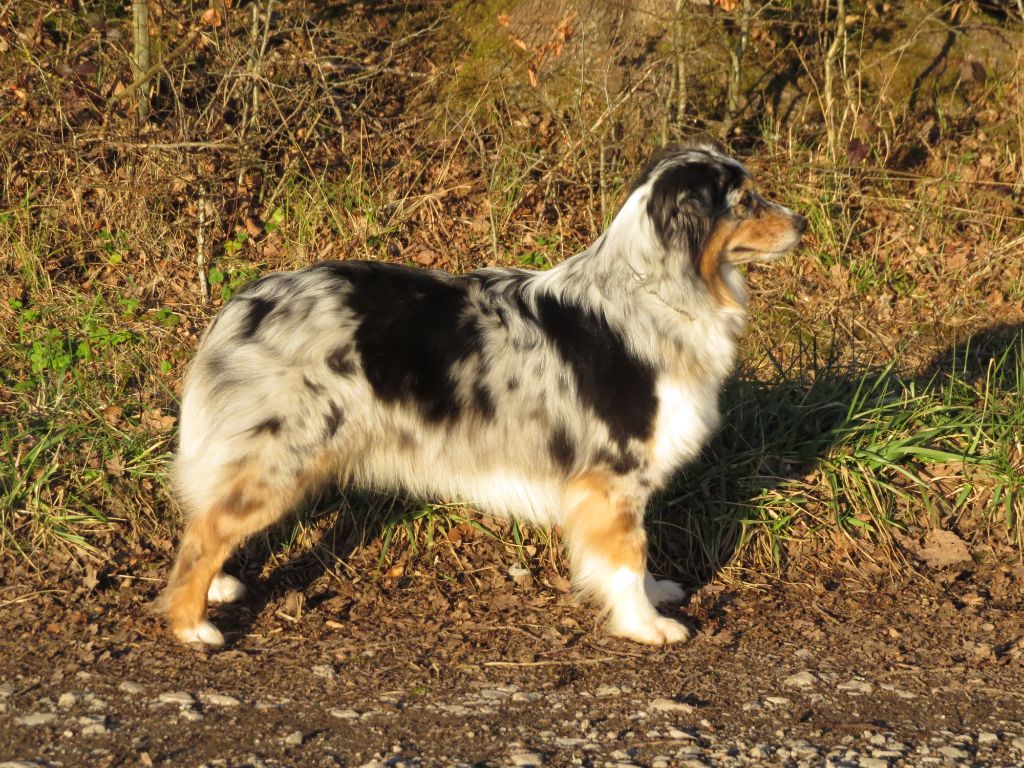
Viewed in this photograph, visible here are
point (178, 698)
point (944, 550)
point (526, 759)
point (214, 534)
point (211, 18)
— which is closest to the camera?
point (526, 759)

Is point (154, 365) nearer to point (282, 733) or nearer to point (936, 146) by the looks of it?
point (282, 733)

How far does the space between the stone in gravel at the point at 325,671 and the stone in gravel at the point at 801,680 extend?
1617 mm

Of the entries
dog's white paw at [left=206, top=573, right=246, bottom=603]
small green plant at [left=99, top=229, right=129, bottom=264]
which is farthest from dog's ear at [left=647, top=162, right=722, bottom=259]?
small green plant at [left=99, top=229, right=129, bottom=264]

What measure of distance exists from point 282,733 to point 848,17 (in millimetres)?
7286

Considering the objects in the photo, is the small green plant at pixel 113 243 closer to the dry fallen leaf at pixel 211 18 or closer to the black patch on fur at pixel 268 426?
the dry fallen leaf at pixel 211 18

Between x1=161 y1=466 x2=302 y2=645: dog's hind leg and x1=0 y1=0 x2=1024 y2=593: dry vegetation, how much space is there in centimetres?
69

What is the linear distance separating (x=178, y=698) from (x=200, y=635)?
0.45 meters


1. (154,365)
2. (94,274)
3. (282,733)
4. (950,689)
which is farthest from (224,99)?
(950,689)

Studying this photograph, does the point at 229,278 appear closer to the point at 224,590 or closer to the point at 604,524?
the point at 224,590

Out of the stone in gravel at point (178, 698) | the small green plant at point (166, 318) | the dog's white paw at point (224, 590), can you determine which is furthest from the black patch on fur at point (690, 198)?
the small green plant at point (166, 318)

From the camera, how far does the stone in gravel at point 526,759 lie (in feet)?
11.0

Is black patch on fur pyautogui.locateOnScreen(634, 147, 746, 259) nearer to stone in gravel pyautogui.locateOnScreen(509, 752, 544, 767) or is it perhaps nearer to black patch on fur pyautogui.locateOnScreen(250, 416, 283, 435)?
black patch on fur pyautogui.locateOnScreen(250, 416, 283, 435)

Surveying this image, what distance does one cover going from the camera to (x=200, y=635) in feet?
13.6

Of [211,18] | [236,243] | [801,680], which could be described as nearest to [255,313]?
[801,680]
